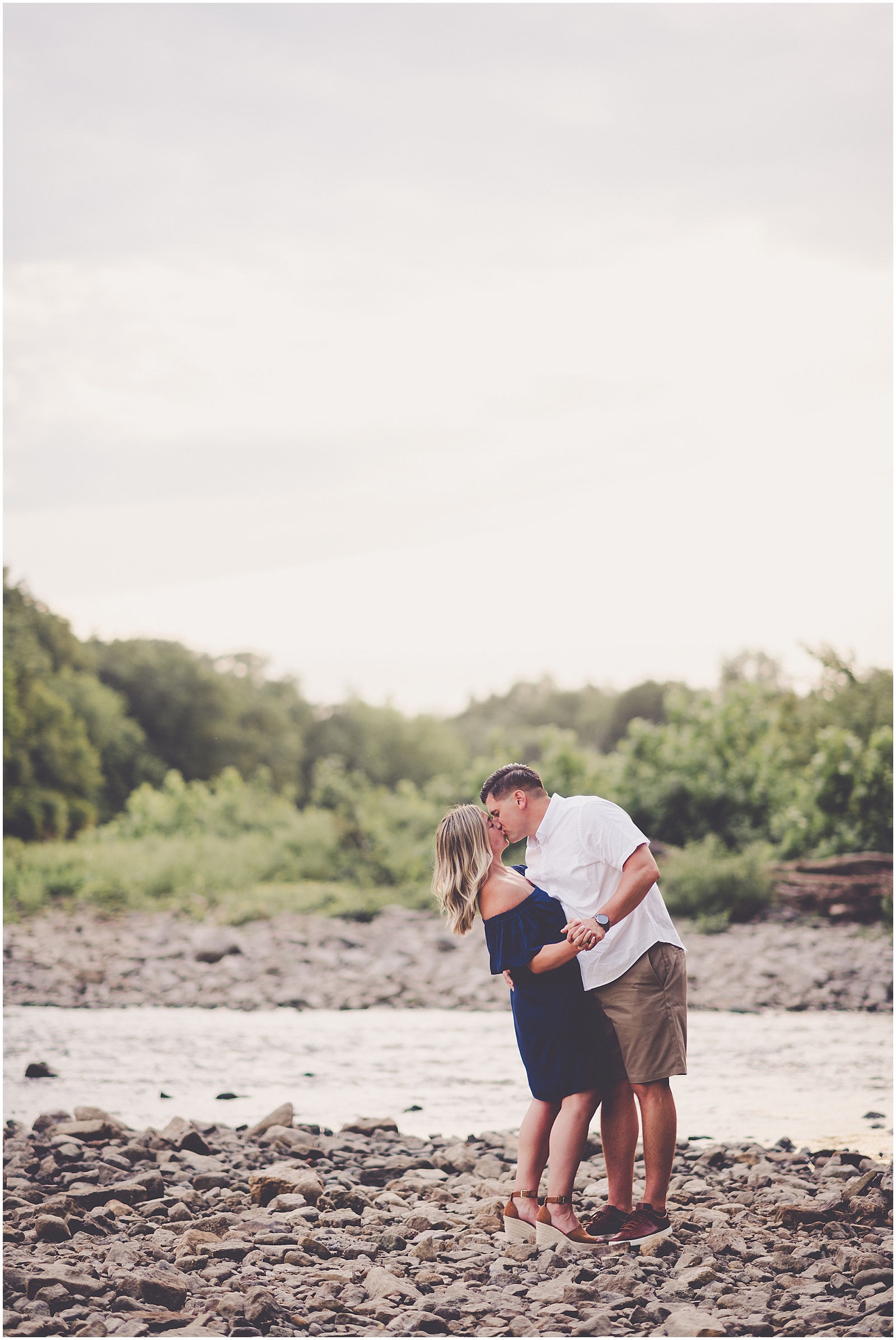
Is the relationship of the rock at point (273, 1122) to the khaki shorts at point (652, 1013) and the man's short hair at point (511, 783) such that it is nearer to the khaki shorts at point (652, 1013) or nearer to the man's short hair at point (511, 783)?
the khaki shorts at point (652, 1013)

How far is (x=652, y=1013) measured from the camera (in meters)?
4.85

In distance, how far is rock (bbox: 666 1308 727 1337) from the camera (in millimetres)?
4137

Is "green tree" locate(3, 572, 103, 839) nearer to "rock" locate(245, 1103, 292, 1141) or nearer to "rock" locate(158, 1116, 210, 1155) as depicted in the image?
"rock" locate(245, 1103, 292, 1141)

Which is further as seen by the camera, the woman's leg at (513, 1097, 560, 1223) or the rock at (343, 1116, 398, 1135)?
the rock at (343, 1116, 398, 1135)

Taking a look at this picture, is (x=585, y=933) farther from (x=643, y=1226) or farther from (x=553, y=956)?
(x=643, y=1226)

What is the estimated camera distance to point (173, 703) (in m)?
41.0

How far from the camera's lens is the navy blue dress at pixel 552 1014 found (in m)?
4.90

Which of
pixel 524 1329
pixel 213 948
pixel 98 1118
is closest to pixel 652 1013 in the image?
pixel 524 1329

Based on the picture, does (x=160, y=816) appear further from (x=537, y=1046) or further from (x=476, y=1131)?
(x=537, y=1046)

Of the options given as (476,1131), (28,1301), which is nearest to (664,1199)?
(28,1301)

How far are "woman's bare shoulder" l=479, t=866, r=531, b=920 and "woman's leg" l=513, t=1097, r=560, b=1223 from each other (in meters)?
0.80

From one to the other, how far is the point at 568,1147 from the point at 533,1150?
0.65ft

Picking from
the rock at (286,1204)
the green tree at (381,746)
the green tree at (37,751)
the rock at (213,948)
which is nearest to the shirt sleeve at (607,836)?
the rock at (286,1204)

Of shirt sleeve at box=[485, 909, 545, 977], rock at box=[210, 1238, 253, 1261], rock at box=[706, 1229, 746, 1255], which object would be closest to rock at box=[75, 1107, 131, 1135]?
rock at box=[210, 1238, 253, 1261]
